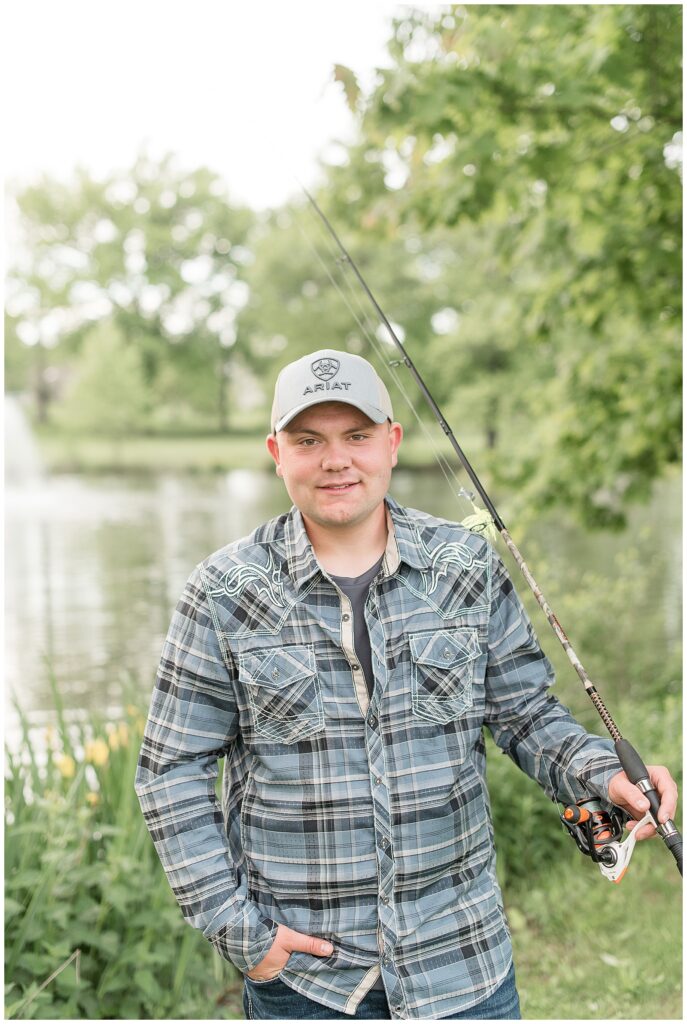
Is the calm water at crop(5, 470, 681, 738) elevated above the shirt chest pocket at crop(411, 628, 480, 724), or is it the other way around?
the calm water at crop(5, 470, 681, 738)

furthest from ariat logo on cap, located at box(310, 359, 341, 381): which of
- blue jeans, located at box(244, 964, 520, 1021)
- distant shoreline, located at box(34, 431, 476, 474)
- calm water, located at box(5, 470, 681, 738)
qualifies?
distant shoreline, located at box(34, 431, 476, 474)

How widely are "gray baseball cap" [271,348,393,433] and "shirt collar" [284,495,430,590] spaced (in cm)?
20

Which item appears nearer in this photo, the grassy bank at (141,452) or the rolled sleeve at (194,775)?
the rolled sleeve at (194,775)

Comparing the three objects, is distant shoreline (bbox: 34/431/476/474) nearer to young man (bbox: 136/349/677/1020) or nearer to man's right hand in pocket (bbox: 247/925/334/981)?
young man (bbox: 136/349/677/1020)

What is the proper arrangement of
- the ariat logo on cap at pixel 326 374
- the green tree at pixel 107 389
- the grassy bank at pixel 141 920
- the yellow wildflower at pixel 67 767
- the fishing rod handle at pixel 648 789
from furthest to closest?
the green tree at pixel 107 389 → the yellow wildflower at pixel 67 767 → the grassy bank at pixel 141 920 → the ariat logo on cap at pixel 326 374 → the fishing rod handle at pixel 648 789

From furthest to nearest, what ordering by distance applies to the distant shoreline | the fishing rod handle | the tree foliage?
the distant shoreline → the tree foliage → the fishing rod handle

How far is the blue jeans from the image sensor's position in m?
1.84

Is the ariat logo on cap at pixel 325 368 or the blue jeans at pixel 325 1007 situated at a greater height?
the ariat logo on cap at pixel 325 368

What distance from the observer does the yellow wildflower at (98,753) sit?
142 inches

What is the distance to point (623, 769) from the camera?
1.84 meters

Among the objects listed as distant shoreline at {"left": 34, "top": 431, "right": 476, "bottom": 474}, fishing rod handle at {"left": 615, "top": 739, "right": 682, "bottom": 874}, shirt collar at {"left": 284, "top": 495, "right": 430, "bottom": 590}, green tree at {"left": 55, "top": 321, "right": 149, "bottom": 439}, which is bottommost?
fishing rod handle at {"left": 615, "top": 739, "right": 682, "bottom": 874}

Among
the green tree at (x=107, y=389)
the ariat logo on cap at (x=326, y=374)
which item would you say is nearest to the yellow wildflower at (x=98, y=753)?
the ariat logo on cap at (x=326, y=374)

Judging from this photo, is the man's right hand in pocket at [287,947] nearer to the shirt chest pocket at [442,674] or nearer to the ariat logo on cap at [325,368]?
the shirt chest pocket at [442,674]

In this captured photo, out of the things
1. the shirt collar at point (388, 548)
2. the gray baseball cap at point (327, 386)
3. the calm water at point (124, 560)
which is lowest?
the shirt collar at point (388, 548)
